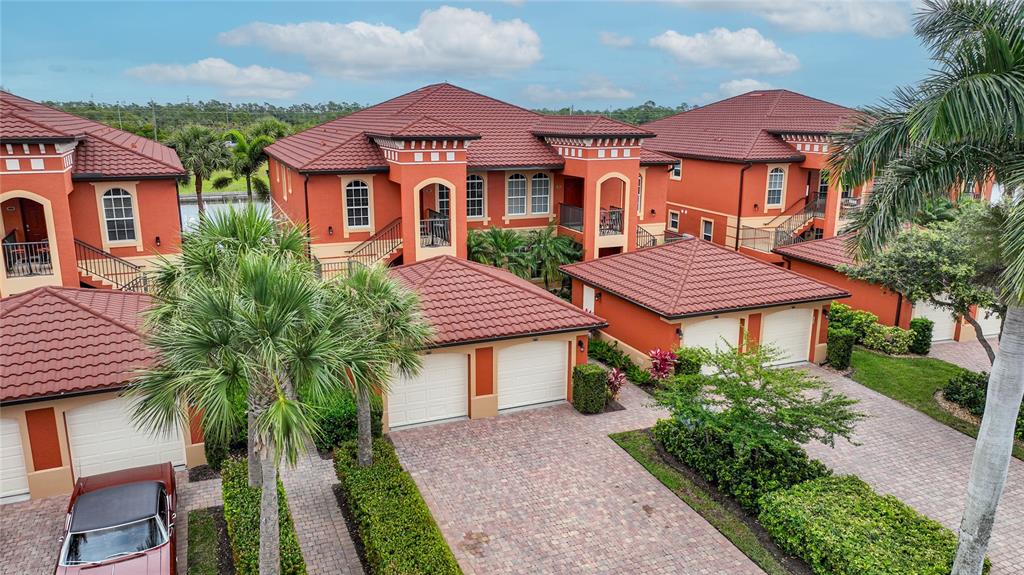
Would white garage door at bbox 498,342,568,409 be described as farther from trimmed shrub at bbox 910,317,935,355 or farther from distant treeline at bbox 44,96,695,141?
distant treeline at bbox 44,96,695,141

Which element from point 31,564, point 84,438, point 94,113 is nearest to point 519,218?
point 84,438

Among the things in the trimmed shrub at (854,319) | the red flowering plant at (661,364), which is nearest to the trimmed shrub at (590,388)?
the red flowering plant at (661,364)

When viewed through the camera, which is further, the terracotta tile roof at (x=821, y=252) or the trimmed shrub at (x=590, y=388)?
the terracotta tile roof at (x=821, y=252)

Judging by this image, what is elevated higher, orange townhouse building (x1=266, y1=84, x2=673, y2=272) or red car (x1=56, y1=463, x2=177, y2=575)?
orange townhouse building (x1=266, y1=84, x2=673, y2=272)

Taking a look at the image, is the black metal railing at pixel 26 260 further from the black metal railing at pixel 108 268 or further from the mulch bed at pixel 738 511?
the mulch bed at pixel 738 511

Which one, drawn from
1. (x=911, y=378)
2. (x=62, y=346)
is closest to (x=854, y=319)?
(x=911, y=378)

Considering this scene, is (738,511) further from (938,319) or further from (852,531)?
(938,319)

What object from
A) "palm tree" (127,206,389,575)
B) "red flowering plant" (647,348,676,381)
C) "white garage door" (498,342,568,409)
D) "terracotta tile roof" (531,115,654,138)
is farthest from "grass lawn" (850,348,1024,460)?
"palm tree" (127,206,389,575)

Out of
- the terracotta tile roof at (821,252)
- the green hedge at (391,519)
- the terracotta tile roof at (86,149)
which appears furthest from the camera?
the terracotta tile roof at (821,252)
